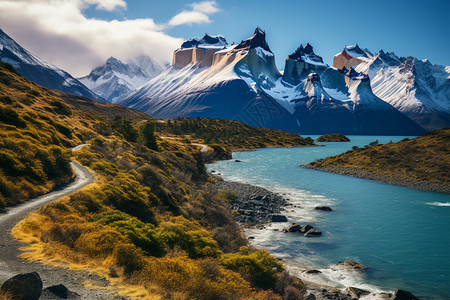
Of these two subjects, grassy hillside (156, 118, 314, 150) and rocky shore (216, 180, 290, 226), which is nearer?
rocky shore (216, 180, 290, 226)

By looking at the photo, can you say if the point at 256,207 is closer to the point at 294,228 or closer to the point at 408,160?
the point at 294,228

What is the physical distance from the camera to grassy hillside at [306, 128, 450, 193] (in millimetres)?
54844

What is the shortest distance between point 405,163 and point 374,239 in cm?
4569

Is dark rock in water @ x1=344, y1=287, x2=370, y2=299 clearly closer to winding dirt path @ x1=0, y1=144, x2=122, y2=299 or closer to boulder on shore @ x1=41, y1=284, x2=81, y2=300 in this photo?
winding dirt path @ x1=0, y1=144, x2=122, y2=299

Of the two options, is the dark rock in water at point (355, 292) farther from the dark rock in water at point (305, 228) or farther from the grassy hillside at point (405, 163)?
the grassy hillside at point (405, 163)

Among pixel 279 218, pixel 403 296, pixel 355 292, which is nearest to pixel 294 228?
pixel 279 218

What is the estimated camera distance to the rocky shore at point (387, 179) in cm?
5035

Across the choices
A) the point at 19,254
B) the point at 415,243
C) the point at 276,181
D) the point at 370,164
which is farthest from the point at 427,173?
the point at 19,254

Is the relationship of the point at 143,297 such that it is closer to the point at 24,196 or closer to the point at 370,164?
the point at 24,196

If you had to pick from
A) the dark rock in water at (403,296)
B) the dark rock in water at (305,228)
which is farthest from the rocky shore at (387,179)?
the dark rock in water at (403,296)

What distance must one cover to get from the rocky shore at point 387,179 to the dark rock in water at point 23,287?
5911cm

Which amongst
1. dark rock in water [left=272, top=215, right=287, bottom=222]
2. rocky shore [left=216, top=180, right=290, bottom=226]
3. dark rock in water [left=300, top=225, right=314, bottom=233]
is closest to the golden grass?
rocky shore [left=216, top=180, right=290, bottom=226]

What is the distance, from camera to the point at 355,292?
1677 centimetres

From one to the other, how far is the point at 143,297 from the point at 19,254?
5167 millimetres
